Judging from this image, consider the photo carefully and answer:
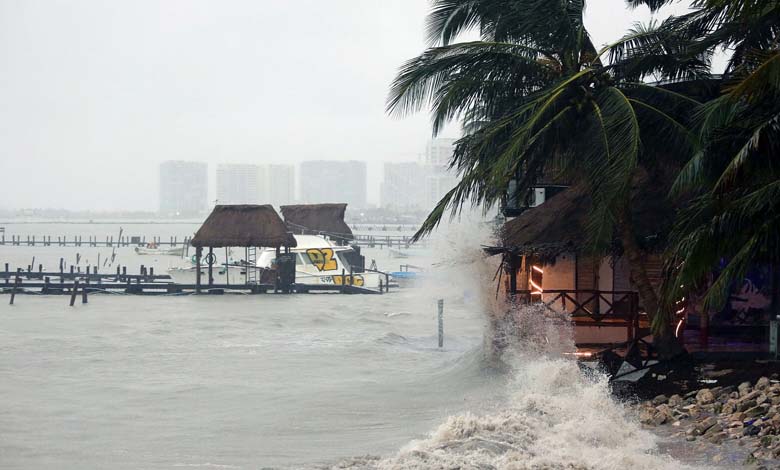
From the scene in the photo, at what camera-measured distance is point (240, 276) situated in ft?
178

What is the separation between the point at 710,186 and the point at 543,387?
4.91m

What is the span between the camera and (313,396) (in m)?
20.6

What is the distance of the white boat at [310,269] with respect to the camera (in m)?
54.2

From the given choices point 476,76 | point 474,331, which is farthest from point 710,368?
point 474,331

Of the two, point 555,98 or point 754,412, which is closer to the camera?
point 754,412

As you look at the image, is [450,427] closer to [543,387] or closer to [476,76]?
[543,387]

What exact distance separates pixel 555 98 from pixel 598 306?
4683 millimetres

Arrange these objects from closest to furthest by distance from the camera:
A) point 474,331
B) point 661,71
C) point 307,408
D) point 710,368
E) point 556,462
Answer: point 556,462 < point 710,368 < point 661,71 < point 307,408 < point 474,331

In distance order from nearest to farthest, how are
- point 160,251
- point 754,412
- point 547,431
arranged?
point 754,412, point 547,431, point 160,251

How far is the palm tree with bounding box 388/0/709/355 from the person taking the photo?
50.5 feet

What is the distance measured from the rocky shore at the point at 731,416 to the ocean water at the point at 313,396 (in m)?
0.61

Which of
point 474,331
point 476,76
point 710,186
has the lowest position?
point 474,331

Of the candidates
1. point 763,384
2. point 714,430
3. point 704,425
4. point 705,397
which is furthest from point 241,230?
point 714,430

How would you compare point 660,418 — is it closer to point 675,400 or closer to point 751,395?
point 675,400
